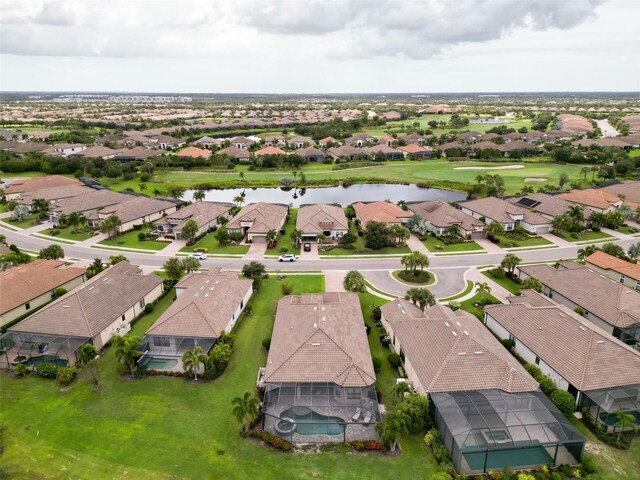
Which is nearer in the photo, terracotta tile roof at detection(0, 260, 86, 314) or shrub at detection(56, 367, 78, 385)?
shrub at detection(56, 367, 78, 385)

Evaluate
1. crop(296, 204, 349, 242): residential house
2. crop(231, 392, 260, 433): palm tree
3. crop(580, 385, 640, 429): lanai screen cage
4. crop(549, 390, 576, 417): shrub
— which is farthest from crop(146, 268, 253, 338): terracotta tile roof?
crop(580, 385, 640, 429): lanai screen cage

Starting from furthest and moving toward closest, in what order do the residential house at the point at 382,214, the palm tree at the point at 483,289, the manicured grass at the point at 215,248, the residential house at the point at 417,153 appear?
the residential house at the point at 417,153
the residential house at the point at 382,214
the manicured grass at the point at 215,248
the palm tree at the point at 483,289

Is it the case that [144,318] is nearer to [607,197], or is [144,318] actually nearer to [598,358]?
[598,358]

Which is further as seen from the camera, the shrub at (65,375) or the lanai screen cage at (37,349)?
the lanai screen cage at (37,349)

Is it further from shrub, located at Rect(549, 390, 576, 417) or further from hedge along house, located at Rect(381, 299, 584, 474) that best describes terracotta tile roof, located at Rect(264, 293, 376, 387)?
shrub, located at Rect(549, 390, 576, 417)

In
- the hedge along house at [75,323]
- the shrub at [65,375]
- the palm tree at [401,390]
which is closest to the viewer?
the palm tree at [401,390]

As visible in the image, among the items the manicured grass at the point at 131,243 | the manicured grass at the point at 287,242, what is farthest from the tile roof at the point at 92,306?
the manicured grass at the point at 287,242

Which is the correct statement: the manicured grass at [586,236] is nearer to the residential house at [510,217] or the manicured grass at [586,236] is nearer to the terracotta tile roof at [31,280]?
the residential house at [510,217]

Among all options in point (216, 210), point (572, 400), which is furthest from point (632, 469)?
point (216, 210)
